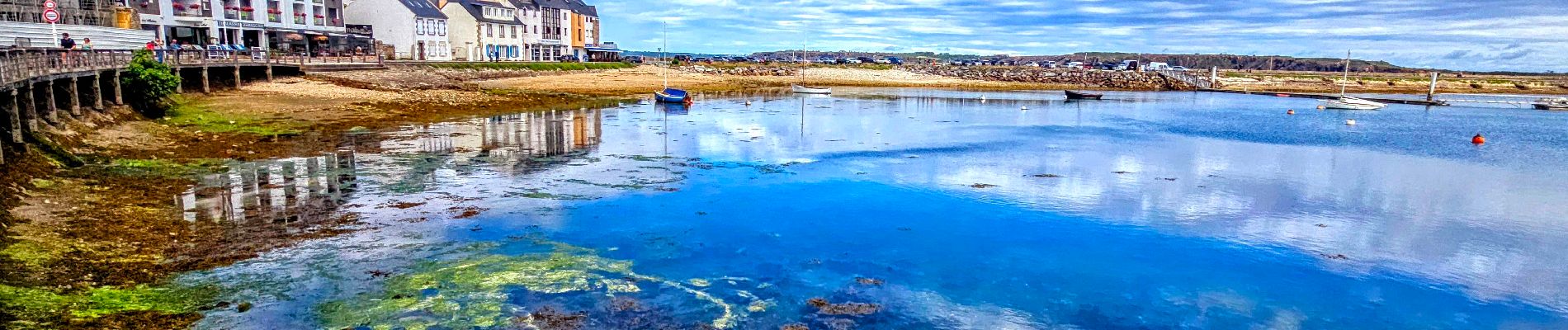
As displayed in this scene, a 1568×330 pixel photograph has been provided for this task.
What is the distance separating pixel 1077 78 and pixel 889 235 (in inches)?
4709

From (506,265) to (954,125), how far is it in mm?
38997

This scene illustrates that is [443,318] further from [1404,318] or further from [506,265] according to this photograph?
[1404,318]

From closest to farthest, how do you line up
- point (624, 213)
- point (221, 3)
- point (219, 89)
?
point (624, 213) < point (219, 89) < point (221, 3)

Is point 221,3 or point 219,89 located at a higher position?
point 221,3

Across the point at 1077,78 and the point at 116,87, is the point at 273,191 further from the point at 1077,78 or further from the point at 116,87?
the point at 1077,78

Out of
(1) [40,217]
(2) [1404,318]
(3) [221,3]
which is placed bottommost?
(2) [1404,318]

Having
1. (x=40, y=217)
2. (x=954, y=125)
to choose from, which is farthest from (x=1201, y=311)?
(x=954, y=125)

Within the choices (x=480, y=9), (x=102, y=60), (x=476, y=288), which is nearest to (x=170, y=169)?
(x=102, y=60)

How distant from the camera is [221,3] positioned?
2438 inches

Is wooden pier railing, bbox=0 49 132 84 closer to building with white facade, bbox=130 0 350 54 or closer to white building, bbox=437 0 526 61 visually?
building with white facade, bbox=130 0 350 54

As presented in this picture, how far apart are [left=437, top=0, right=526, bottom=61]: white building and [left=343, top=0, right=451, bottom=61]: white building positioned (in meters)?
3.77

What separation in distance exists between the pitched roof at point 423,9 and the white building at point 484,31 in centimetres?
227

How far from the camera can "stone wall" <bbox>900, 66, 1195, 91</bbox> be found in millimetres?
119875

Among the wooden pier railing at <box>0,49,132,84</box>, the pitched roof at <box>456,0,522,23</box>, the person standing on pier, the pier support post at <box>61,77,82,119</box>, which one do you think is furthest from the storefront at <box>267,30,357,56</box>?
the pier support post at <box>61,77,82,119</box>
